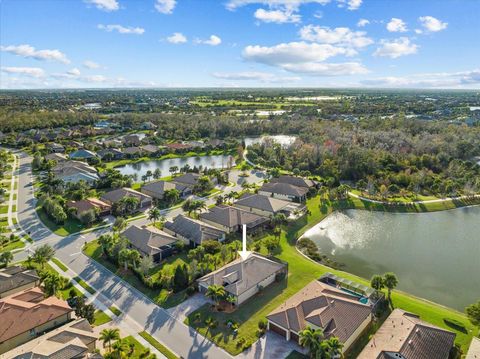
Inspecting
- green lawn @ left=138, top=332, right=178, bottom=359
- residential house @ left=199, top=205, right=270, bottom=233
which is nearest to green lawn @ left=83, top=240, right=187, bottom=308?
green lawn @ left=138, top=332, right=178, bottom=359

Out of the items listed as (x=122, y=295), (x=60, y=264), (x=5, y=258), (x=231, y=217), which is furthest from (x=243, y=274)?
(x=5, y=258)

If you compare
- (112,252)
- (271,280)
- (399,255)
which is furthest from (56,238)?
(399,255)

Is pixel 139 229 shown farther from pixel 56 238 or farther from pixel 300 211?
pixel 300 211

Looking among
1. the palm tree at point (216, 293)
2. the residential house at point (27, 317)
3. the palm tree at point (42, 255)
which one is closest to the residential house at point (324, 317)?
the palm tree at point (216, 293)

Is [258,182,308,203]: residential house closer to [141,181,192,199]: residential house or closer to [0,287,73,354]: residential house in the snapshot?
[141,181,192,199]: residential house

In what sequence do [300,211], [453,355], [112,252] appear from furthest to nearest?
[300,211]
[112,252]
[453,355]

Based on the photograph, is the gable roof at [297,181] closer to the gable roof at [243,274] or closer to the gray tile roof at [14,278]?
the gable roof at [243,274]
